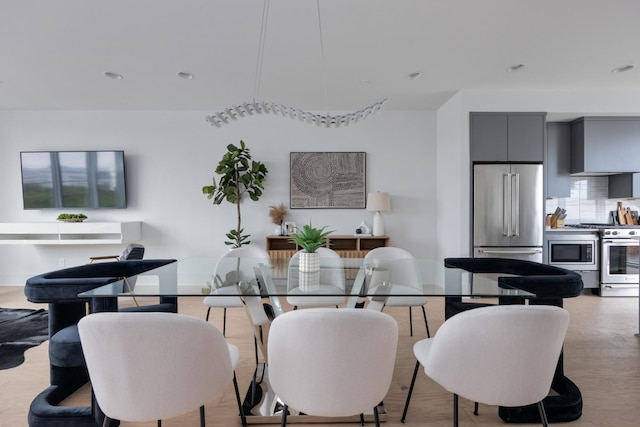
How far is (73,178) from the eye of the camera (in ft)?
15.5

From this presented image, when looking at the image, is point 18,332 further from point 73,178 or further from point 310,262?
point 310,262

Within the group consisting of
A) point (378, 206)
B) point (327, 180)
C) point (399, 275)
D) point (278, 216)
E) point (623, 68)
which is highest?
point (623, 68)

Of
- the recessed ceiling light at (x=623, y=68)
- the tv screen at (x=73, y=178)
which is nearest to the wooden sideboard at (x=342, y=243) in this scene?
the tv screen at (x=73, y=178)

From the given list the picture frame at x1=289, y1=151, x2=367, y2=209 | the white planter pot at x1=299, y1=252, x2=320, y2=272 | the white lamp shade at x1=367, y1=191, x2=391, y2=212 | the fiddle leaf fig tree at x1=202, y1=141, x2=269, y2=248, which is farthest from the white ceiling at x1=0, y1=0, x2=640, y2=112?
the white planter pot at x1=299, y1=252, x2=320, y2=272

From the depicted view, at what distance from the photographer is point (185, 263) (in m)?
2.60

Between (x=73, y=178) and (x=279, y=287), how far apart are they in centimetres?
460

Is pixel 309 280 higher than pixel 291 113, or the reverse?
pixel 291 113

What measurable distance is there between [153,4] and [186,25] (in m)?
0.30

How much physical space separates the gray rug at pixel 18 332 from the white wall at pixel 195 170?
142cm

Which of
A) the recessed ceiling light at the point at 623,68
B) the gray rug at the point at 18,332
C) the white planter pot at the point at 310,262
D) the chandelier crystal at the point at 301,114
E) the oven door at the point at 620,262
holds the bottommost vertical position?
the gray rug at the point at 18,332

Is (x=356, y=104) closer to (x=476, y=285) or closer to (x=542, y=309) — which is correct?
(x=476, y=285)

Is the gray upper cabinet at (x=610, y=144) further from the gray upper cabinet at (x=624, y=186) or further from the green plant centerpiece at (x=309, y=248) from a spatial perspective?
the green plant centerpiece at (x=309, y=248)

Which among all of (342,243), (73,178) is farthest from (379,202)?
(73,178)

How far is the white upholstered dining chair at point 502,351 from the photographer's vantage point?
1.18 meters
